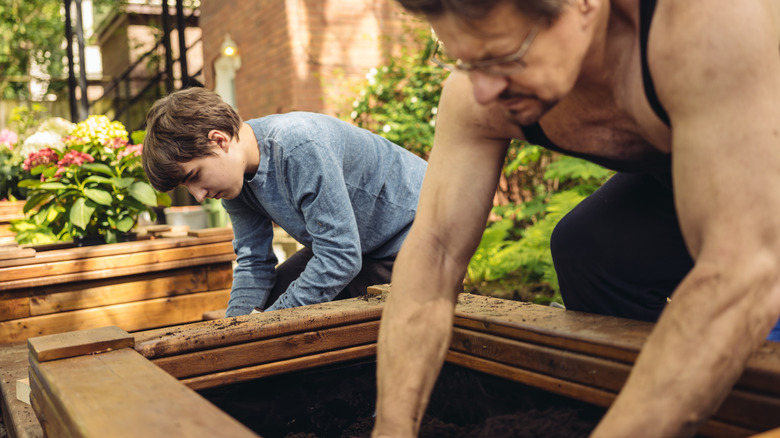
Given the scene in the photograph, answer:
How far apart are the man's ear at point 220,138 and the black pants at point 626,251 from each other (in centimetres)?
123

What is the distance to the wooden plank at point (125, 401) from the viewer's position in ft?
3.18

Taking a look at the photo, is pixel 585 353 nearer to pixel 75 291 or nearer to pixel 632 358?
pixel 632 358

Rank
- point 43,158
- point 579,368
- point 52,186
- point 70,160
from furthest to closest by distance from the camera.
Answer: point 43,158
point 70,160
point 52,186
point 579,368

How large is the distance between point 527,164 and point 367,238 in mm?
3350

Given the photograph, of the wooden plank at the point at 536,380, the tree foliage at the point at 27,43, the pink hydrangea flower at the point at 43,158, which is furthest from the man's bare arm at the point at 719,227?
the tree foliage at the point at 27,43

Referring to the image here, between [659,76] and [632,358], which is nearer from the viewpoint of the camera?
[659,76]

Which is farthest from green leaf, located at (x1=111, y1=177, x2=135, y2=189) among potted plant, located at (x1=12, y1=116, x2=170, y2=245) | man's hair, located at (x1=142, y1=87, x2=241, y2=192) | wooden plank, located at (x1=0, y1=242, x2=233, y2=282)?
man's hair, located at (x1=142, y1=87, x2=241, y2=192)

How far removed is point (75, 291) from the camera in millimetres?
3176

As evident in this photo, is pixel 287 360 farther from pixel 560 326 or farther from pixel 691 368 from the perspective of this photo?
pixel 691 368

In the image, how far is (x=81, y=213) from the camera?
11.3ft

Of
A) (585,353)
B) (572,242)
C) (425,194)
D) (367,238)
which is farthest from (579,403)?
(367,238)

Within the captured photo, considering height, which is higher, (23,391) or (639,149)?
(639,149)

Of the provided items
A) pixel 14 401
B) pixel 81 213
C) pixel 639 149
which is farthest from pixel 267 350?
pixel 81 213

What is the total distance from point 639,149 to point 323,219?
1.33 meters
